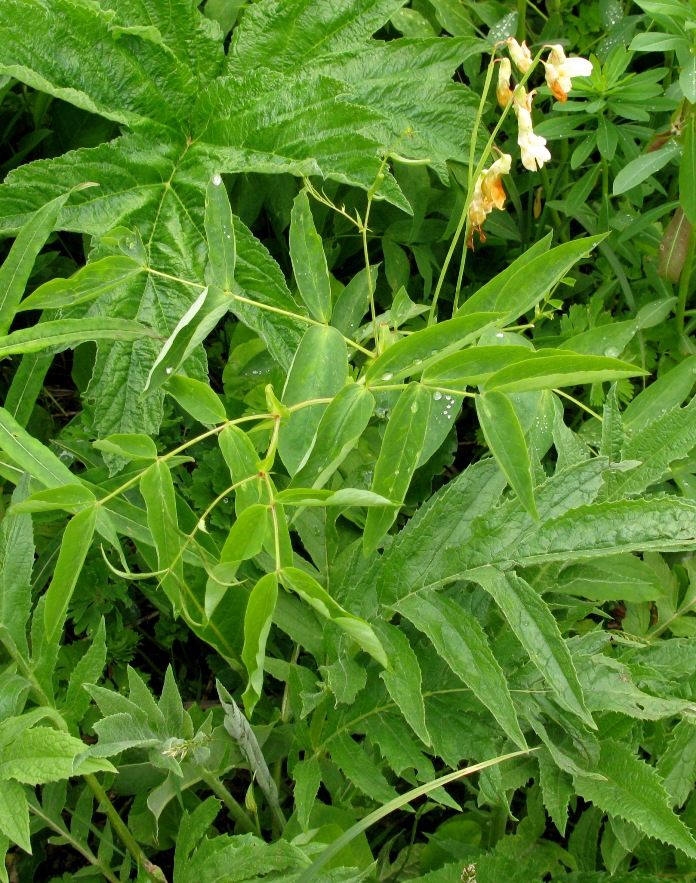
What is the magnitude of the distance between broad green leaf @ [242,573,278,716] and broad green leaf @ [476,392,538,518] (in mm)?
294

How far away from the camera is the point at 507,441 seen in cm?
97

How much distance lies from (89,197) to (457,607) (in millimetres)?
1006

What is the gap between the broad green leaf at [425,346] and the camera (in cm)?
102

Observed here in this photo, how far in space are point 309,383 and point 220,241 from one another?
250 mm

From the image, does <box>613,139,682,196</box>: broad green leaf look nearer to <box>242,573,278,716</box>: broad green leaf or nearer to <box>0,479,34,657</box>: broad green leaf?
<box>242,573,278,716</box>: broad green leaf

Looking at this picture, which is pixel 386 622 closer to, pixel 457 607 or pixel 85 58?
pixel 457 607

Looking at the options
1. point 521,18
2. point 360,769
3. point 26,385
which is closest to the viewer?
point 360,769

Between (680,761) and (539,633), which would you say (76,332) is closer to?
(539,633)

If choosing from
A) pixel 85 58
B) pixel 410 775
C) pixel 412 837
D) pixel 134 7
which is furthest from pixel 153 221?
pixel 412 837

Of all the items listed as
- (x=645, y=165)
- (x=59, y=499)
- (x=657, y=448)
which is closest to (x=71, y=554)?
(x=59, y=499)

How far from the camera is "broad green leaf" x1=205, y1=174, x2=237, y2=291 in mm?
1184

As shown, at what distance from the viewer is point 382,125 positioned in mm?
1658

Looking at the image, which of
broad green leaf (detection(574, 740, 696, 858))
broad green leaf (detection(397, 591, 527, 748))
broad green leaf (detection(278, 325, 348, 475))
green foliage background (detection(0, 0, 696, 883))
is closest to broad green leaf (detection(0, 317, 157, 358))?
green foliage background (detection(0, 0, 696, 883))

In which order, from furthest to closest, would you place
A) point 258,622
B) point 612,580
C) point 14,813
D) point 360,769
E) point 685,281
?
1. point 685,281
2. point 612,580
3. point 360,769
4. point 14,813
5. point 258,622
